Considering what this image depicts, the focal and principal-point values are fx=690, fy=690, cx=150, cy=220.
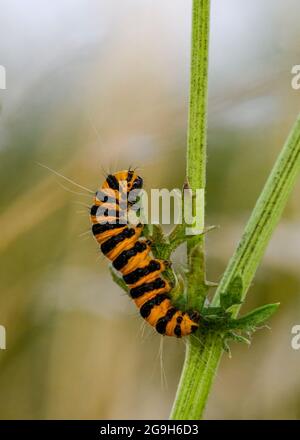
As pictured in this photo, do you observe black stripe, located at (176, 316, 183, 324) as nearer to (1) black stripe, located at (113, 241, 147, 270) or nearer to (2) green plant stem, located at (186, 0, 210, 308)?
(1) black stripe, located at (113, 241, 147, 270)

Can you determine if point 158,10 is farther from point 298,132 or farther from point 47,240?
point 298,132

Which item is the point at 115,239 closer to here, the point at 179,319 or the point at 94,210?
the point at 94,210

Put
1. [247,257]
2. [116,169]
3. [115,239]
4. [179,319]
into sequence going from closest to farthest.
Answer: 1. [247,257]
2. [179,319]
3. [115,239]
4. [116,169]

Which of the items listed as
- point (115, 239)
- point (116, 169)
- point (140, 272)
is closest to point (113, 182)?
point (115, 239)

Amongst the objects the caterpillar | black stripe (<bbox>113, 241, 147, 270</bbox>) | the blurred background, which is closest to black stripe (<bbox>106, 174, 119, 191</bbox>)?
the caterpillar
